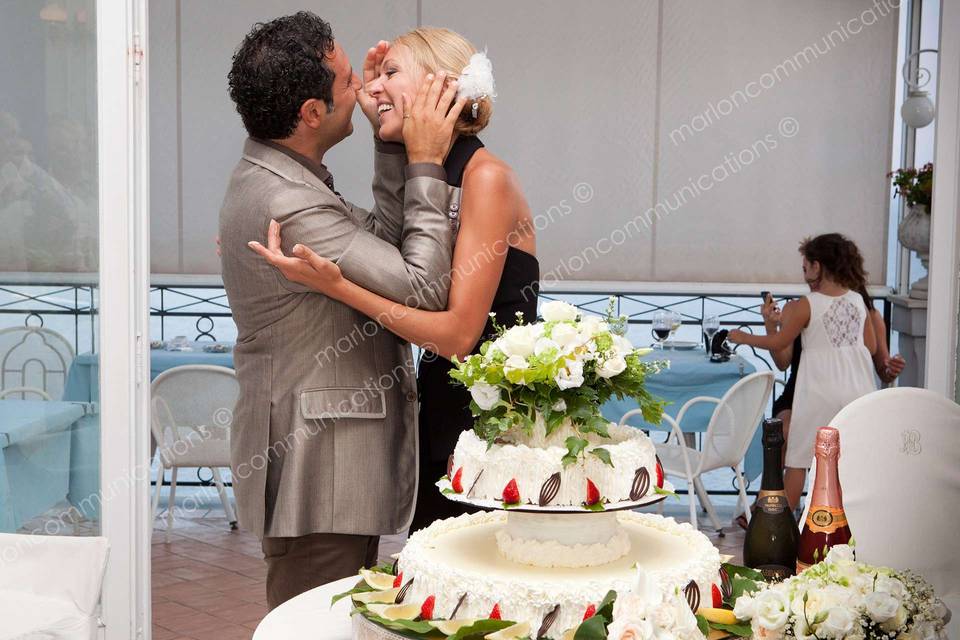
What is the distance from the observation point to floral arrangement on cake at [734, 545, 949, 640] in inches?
51.1

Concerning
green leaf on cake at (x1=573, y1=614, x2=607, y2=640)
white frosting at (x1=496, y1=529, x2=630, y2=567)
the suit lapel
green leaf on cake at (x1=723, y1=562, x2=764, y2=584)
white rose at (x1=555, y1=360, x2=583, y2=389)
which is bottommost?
green leaf on cake at (x1=723, y1=562, x2=764, y2=584)

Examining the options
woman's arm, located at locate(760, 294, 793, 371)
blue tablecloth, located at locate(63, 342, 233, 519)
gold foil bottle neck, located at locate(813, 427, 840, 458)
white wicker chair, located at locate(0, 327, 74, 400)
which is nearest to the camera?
gold foil bottle neck, located at locate(813, 427, 840, 458)

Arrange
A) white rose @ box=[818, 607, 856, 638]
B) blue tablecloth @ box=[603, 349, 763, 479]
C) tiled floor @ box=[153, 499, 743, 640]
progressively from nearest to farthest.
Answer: white rose @ box=[818, 607, 856, 638] < tiled floor @ box=[153, 499, 743, 640] < blue tablecloth @ box=[603, 349, 763, 479]

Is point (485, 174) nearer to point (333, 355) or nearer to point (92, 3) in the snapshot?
point (333, 355)

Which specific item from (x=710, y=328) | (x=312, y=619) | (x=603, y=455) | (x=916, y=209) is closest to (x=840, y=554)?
(x=603, y=455)

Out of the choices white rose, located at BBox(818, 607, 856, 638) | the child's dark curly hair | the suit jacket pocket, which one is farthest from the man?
the child's dark curly hair

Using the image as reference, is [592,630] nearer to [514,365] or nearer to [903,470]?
[514,365]

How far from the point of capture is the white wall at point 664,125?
23.1 feet

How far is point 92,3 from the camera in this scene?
2818 mm

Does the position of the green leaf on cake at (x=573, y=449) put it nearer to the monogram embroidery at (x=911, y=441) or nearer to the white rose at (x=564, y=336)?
the white rose at (x=564, y=336)

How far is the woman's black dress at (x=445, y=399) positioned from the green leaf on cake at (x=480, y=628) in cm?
95

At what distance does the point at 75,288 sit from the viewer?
2832 millimetres

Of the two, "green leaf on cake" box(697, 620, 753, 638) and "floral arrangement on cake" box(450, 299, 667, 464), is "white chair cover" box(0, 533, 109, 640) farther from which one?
"green leaf on cake" box(697, 620, 753, 638)

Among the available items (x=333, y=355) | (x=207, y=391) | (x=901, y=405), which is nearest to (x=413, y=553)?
(x=333, y=355)
